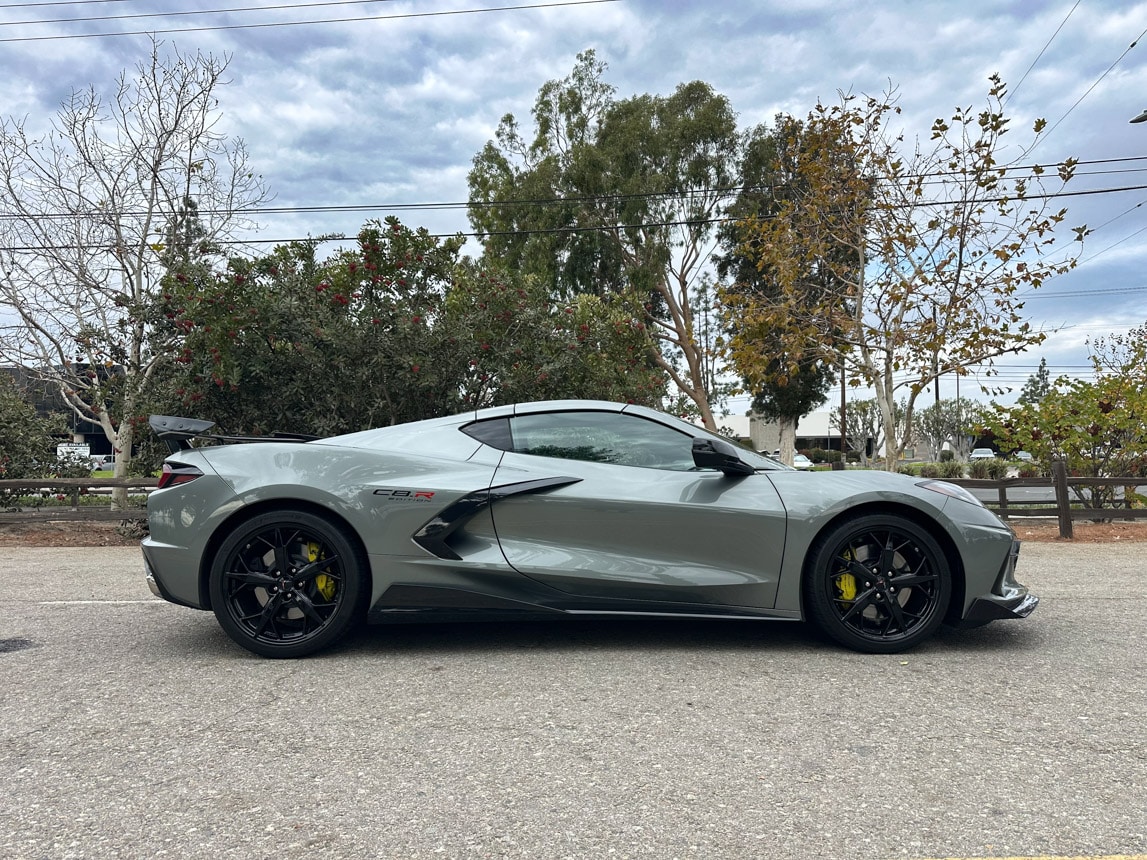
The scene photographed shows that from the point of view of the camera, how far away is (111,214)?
14.9 metres

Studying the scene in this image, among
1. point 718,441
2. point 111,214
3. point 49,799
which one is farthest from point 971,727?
point 111,214

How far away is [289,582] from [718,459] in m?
2.24

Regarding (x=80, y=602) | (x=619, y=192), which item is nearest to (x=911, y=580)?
(x=80, y=602)

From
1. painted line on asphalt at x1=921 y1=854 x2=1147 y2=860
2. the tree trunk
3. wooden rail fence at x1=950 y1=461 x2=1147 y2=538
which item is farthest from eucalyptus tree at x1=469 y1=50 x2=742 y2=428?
painted line on asphalt at x1=921 y1=854 x2=1147 y2=860

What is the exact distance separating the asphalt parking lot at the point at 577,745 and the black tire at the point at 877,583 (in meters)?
0.12

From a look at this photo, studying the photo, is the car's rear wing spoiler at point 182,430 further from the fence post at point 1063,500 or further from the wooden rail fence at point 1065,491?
the fence post at point 1063,500

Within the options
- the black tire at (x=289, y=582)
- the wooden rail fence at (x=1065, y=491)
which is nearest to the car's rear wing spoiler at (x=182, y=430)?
the black tire at (x=289, y=582)

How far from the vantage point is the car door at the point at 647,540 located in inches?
153

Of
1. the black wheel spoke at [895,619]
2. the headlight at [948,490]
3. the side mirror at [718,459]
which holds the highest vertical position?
the side mirror at [718,459]

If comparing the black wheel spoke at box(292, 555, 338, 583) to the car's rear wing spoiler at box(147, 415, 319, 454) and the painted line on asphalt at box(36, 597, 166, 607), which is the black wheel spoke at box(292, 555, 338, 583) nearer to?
the car's rear wing spoiler at box(147, 415, 319, 454)

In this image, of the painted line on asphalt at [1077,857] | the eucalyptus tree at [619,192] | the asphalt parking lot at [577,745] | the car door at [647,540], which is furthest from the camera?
the eucalyptus tree at [619,192]

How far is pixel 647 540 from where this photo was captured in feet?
12.9

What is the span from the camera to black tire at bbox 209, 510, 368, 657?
3.92 m

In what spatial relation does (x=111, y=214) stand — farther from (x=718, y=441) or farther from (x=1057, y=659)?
(x=1057, y=659)
